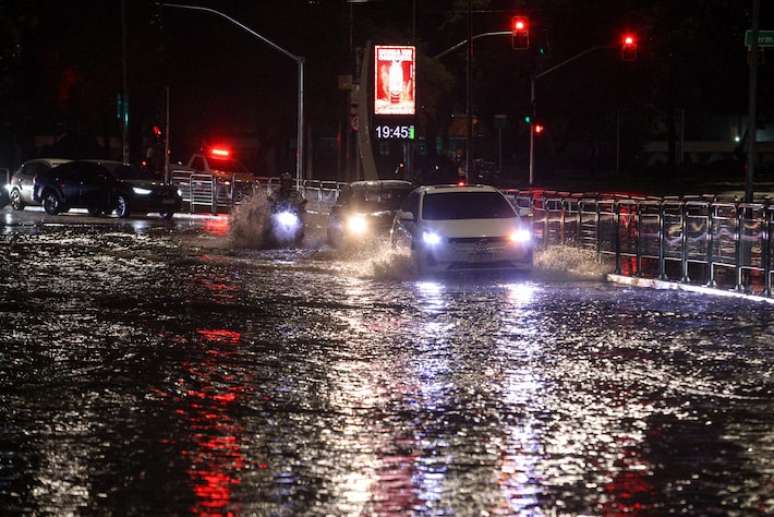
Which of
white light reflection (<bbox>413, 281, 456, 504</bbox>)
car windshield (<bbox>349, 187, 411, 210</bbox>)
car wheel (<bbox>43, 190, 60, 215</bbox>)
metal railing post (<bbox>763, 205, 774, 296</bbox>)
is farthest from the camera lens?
car wheel (<bbox>43, 190, 60, 215</bbox>)

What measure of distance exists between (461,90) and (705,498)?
93283mm

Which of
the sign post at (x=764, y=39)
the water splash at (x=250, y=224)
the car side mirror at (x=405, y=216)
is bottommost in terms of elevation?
the water splash at (x=250, y=224)

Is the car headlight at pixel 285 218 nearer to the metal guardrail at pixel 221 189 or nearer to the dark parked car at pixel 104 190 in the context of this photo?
the dark parked car at pixel 104 190

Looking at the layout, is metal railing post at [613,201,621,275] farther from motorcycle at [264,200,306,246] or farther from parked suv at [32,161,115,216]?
parked suv at [32,161,115,216]

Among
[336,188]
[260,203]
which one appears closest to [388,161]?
[336,188]

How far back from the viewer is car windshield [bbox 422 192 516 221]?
24.5m

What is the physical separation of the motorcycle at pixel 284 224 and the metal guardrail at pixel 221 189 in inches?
491

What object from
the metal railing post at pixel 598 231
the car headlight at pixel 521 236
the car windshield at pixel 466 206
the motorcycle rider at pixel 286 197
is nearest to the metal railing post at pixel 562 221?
the metal railing post at pixel 598 231

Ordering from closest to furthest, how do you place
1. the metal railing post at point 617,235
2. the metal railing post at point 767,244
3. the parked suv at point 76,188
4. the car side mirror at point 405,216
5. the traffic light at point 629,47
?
the metal railing post at point 767,244
the car side mirror at point 405,216
the metal railing post at point 617,235
the parked suv at point 76,188
the traffic light at point 629,47

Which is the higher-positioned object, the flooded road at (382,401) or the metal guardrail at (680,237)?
the metal guardrail at (680,237)

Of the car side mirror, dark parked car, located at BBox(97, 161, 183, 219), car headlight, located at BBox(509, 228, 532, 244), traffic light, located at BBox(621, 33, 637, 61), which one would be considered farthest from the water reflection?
traffic light, located at BBox(621, 33, 637, 61)

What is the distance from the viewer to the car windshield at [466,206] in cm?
2455

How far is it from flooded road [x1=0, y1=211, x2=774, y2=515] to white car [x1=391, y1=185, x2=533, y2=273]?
5.83 feet

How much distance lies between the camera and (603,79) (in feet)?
298
